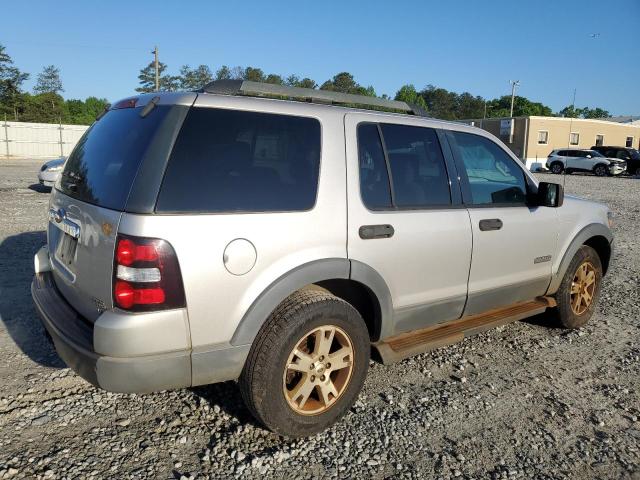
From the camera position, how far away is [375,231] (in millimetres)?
3146

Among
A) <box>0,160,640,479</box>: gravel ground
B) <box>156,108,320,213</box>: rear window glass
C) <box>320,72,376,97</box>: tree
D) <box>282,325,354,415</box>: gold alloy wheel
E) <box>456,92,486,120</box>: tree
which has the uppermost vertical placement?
<box>456,92,486,120</box>: tree

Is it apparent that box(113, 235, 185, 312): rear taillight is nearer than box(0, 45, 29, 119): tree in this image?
Yes

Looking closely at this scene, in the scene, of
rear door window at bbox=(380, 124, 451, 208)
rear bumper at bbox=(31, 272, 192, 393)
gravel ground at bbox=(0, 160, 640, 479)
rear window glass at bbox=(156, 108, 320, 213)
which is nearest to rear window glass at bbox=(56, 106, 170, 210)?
rear window glass at bbox=(156, 108, 320, 213)

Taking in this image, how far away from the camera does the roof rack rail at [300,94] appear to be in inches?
115

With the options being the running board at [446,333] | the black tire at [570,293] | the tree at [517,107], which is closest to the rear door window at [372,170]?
the running board at [446,333]

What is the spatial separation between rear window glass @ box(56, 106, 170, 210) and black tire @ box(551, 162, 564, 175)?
121ft

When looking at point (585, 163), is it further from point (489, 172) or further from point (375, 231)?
point (375, 231)

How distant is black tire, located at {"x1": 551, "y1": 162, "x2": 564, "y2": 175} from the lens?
35250mm

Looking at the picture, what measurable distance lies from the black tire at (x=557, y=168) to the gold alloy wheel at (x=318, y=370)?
1436 inches

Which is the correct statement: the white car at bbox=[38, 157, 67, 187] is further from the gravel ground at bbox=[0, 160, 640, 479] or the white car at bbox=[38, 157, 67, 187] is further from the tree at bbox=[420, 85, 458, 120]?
the tree at bbox=[420, 85, 458, 120]

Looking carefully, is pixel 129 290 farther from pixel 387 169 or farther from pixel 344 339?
pixel 387 169

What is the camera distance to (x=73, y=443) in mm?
2857

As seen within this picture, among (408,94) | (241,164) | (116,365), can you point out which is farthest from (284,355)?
(408,94)

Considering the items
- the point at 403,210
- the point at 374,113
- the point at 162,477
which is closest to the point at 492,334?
the point at 403,210
